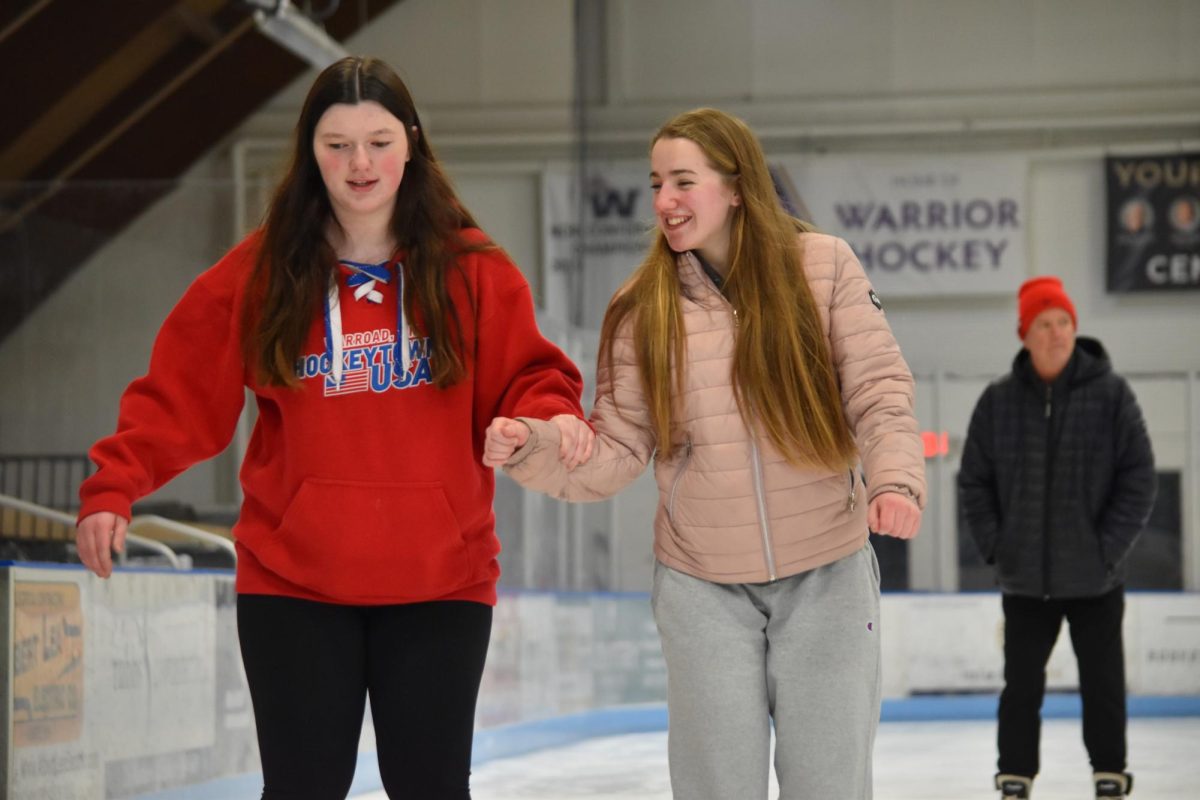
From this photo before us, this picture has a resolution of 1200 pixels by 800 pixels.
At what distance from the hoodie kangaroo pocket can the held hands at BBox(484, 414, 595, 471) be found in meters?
0.08

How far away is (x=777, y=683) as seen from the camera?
2029 millimetres

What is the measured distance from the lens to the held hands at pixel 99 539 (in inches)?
74.5

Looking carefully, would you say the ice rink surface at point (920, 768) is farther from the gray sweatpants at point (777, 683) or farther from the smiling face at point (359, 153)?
the smiling face at point (359, 153)

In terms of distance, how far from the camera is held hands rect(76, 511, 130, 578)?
1894 millimetres

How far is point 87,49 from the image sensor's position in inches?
355

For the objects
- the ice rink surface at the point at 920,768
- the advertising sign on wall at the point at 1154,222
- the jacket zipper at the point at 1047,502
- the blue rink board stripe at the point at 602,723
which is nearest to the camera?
the jacket zipper at the point at 1047,502

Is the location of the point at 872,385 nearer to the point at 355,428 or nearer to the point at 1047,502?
the point at 355,428

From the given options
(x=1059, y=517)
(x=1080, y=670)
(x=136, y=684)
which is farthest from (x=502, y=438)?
(x=1080, y=670)

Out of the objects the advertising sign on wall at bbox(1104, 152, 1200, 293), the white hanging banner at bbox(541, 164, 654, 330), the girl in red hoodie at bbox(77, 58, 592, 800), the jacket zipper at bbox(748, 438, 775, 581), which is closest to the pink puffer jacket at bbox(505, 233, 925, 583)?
the jacket zipper at bbox(748, 438, 775, 581)

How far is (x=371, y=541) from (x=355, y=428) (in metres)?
0.13

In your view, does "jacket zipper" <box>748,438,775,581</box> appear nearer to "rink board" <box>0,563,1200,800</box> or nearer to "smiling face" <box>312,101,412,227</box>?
"smiling face" <box>312,101,412,227</box>

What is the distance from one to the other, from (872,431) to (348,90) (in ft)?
2.50

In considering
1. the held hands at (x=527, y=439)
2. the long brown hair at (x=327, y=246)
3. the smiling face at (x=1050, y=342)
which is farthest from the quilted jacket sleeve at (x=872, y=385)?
the smiling face at (x=1050, y=342)

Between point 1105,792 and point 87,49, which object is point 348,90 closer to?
point 1105,792
